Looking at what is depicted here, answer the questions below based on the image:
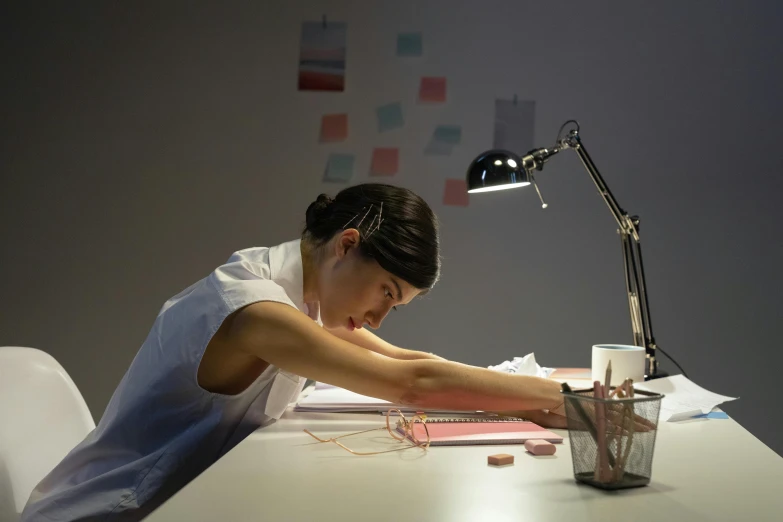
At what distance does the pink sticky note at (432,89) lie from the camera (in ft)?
9.27

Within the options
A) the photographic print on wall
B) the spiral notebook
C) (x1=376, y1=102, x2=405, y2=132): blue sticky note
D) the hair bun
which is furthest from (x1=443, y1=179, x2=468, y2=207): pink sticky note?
the spiral notebook

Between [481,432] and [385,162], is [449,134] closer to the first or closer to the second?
[385,162]

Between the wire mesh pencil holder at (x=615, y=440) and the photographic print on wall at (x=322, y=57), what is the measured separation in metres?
2.20

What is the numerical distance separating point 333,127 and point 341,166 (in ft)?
0.49

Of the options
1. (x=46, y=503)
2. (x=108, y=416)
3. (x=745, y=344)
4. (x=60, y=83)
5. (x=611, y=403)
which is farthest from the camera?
(x=60, y=83)

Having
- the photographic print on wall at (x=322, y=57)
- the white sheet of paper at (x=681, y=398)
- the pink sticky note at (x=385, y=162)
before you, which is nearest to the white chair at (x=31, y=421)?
the white sheet of paper at (x=681, y=398)

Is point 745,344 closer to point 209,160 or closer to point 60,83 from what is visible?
point 209,160

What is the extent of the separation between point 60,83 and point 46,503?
7.22 feet

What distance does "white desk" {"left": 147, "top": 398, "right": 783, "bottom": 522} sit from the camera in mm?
739

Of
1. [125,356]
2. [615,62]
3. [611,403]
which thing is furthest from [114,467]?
[615,62]

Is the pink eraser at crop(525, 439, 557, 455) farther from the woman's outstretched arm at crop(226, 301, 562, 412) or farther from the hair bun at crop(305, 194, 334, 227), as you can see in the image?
the hair bun at crop(305, 194, 334, 227)

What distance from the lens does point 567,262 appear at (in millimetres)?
2795

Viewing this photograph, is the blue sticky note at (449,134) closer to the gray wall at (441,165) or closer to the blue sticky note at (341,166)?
the gray wall at (441,165)

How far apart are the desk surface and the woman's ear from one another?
0.36 m
